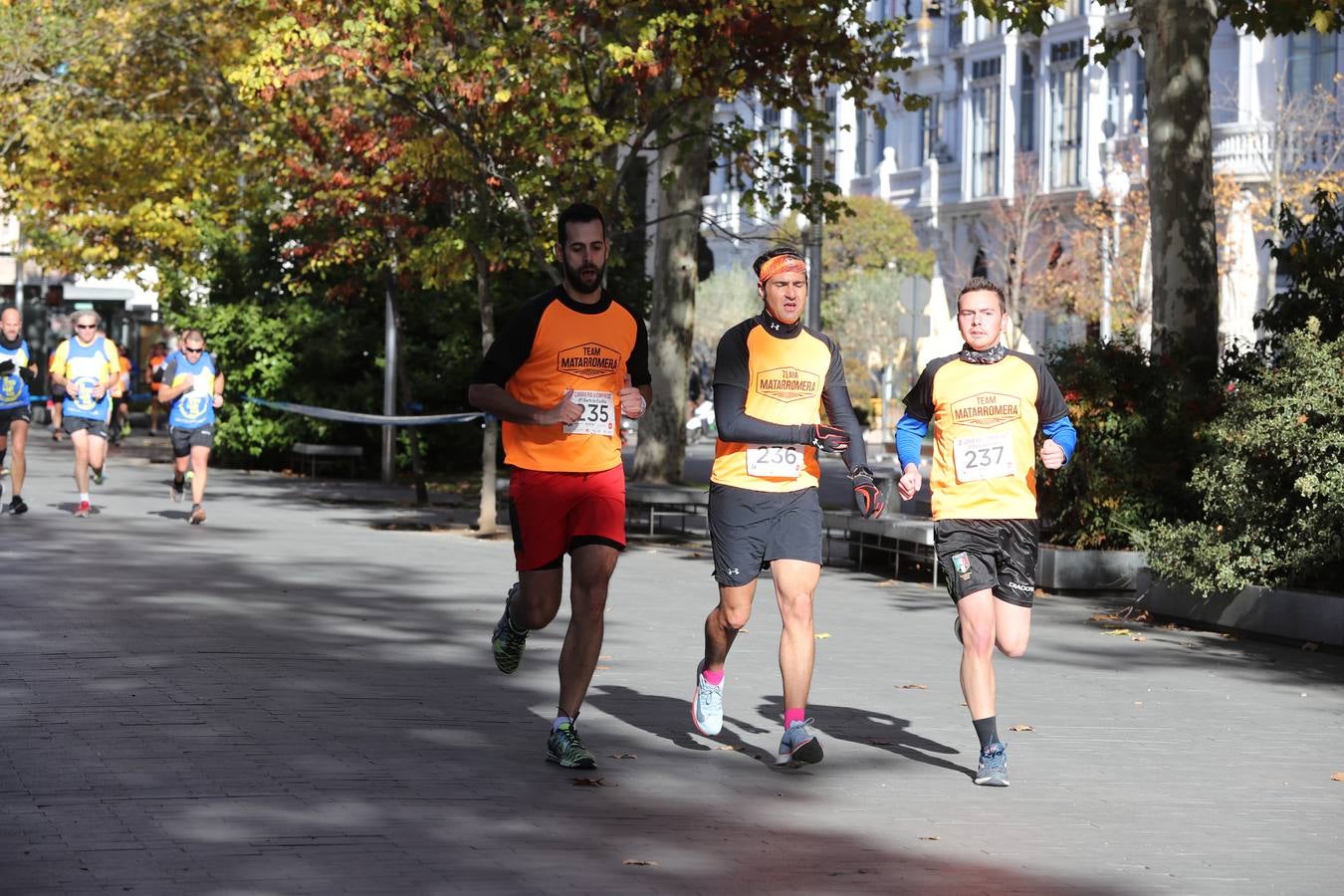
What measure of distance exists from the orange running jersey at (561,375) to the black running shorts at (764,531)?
1.85 feet

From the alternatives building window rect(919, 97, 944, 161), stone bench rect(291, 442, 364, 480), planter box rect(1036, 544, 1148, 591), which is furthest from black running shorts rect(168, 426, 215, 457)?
building window rect(919, 97, 944, 161)

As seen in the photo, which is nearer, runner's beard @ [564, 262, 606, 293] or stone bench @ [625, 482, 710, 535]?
runner's beard @ [564, 262, 606, 293]

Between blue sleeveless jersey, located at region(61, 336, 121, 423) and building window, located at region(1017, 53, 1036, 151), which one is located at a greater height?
building window, located at region(1017, 53, 1036, 151)

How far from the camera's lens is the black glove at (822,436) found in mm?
8438

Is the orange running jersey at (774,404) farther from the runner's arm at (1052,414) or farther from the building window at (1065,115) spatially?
the building window at (1065,115)

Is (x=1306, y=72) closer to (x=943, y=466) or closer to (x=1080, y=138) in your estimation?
(x=1080, y=138)

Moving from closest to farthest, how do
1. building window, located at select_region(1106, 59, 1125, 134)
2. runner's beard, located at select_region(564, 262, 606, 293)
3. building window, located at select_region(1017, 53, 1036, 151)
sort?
runner's beard, located at select_region(564, 262, 606, 293)
building window, located at select_region(1106, 59, 1125, 134)
building window, located at select_region(1017, 53, 1036, 151)

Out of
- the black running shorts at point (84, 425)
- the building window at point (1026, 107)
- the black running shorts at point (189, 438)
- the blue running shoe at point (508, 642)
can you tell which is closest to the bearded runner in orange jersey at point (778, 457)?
the blue running shoe at point (508, 642)

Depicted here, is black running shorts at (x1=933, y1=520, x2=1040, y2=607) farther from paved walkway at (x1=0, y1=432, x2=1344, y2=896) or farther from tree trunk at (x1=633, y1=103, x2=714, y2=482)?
tree trunk at (x1=633, y1=103, x2=714, y2=482)

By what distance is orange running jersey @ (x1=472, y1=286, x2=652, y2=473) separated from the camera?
8164 mm

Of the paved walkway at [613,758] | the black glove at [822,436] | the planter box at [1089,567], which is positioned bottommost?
the planter box at [1089,567]

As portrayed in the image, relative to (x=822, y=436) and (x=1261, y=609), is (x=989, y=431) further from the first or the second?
(x=1261, y=609)

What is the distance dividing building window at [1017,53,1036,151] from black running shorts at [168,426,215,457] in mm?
41578

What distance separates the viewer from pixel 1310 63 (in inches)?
1919
